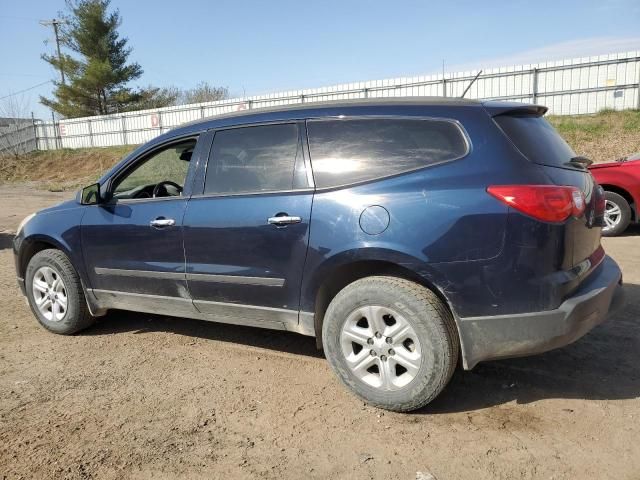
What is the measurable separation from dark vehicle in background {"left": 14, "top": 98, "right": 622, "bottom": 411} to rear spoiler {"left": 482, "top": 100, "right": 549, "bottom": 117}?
15 millimetres

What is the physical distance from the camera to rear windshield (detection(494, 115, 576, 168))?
2.93 meters

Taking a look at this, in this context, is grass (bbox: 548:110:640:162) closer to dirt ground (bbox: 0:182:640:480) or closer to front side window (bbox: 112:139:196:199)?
dirt ground (bbox: 0:182:640:480)

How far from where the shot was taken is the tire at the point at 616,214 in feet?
25.3

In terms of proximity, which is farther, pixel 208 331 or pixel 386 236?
pixel 208 331

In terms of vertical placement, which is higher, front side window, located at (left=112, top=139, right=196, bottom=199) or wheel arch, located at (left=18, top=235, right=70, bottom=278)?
front side window, located at (left=112, top=139, right=196, bottom=199)

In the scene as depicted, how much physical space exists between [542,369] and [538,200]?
1.42 m

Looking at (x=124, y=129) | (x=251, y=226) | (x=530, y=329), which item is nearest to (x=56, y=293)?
A: (x=251, y=226)

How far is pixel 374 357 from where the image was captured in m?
3.09

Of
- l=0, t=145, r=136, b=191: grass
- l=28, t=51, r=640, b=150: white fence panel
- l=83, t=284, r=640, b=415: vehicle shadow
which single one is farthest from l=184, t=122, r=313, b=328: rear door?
l=0, t=145, r=136, b=191: grass

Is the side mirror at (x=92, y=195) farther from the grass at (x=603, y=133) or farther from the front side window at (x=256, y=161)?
the grass at (x=603, y=133)

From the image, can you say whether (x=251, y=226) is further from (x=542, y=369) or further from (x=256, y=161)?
(x=542, y=369)

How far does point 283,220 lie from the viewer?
326cm

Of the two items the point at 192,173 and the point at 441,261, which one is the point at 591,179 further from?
the point at 192,173

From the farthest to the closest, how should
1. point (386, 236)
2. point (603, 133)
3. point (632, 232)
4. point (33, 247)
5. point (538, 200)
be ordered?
point (603, 133), point (632, 232), point (33, 247), point (386, 236), point (538, 200)
